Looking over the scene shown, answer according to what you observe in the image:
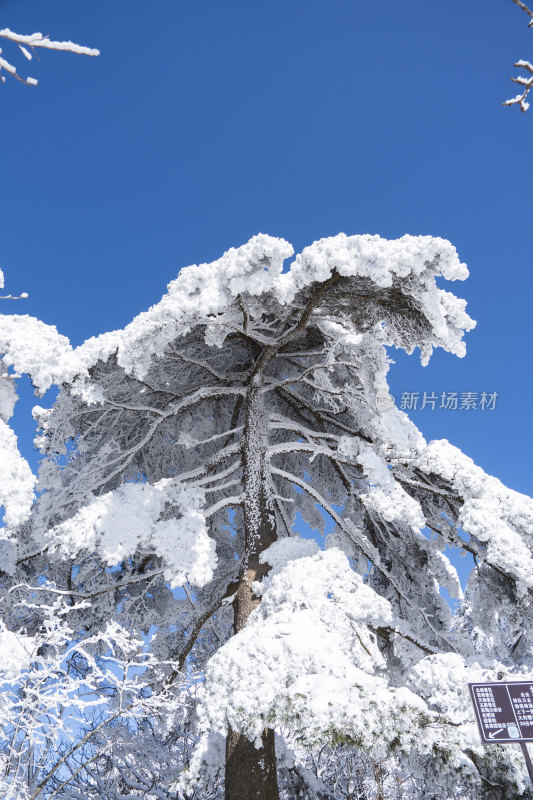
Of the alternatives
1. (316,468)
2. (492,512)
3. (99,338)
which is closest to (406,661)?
(492,512)

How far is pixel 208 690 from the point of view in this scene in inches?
209

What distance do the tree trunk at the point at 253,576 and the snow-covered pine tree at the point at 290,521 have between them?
0.08ft

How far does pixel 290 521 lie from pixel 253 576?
3.09 meters

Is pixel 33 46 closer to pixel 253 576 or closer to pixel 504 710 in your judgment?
pixel 504 710

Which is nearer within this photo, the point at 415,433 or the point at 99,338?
the point at 99,338

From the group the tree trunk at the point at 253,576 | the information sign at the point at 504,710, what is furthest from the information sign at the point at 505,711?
the tree trunk at the point at 253,576

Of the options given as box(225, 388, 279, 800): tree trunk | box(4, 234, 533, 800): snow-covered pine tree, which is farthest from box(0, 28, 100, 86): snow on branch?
box(225, 388, 279, 800): tree trunk

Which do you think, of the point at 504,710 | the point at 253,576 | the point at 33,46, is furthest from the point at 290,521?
the point at 33,46

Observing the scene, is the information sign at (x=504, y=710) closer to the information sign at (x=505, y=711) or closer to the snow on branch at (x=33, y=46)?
the information sign at (x=505, y=711)

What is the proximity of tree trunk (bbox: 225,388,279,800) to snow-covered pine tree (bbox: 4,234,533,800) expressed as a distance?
0.08 ft

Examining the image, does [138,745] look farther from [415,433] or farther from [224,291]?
[224,291]

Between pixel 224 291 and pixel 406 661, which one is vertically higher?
pixel 224 291

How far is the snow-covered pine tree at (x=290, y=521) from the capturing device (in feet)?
16.3

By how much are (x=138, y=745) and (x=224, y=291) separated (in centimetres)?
806
